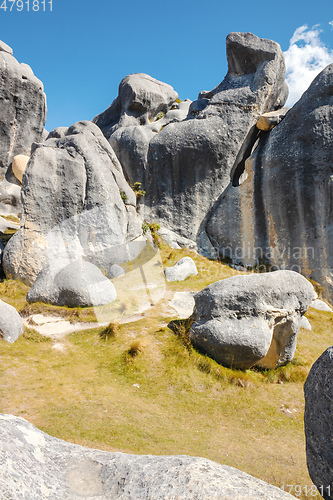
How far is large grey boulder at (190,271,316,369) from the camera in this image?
7078 mm

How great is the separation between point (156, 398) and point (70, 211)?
801cm

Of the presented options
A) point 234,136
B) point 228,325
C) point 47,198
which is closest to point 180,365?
point 228,325

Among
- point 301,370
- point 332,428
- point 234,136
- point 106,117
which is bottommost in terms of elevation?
point 301,370

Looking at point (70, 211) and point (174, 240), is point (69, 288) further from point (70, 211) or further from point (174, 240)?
point (174, 240)

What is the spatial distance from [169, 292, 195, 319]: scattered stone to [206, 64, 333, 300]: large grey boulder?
Answer: 6.67 meters

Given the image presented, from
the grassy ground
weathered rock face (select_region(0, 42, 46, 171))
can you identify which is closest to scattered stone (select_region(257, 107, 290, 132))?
weathered rock face (select_region(0, 42, 46, 171))

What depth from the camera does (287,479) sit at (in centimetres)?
439

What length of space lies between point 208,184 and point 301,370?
39.8 feet

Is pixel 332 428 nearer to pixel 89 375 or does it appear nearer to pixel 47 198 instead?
pixel 89 375

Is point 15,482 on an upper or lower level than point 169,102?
lower

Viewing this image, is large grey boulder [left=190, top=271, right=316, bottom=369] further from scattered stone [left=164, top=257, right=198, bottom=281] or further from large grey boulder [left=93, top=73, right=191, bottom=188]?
large grey boulder [left=93, top=73, right=191, bottom=188]

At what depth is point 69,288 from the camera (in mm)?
9250

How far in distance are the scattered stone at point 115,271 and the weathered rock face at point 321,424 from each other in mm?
10068

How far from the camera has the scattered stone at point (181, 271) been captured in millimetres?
12617
